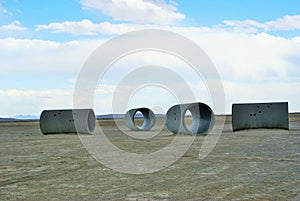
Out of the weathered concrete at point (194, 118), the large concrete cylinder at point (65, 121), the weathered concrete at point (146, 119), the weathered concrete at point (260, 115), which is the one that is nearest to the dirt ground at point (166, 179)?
the weathered concrete at point (194, 118)

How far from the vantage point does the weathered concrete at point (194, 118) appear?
19625mm

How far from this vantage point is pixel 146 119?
31703mm

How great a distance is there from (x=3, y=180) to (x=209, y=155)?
5528 mm

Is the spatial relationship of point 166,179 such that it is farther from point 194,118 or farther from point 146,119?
point 146,119

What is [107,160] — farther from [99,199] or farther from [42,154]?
[99,199]

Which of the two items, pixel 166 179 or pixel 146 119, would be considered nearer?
pixel 166 179

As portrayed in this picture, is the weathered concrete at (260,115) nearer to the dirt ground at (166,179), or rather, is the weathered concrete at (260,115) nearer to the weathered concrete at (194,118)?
the weathered concrete at (194,118)

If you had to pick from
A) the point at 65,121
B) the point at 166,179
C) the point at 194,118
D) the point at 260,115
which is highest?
the point at 260,115

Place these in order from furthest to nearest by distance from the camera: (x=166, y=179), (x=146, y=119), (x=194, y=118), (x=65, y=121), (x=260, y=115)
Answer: (x=146, y=119) < (x=65, y=121) < (x=194, y=118) < (x=260, y=115) < (x=166, y=179)

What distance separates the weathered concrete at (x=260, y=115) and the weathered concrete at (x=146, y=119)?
29.1 feet

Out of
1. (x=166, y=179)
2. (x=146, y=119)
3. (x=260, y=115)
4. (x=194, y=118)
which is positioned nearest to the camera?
(x=166, y=179)

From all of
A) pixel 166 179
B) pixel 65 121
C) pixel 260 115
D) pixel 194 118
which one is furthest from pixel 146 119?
pixel 166 179

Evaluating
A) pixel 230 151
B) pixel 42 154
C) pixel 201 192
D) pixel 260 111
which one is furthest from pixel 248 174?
pixel 260 111

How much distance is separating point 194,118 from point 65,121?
7.13 m
